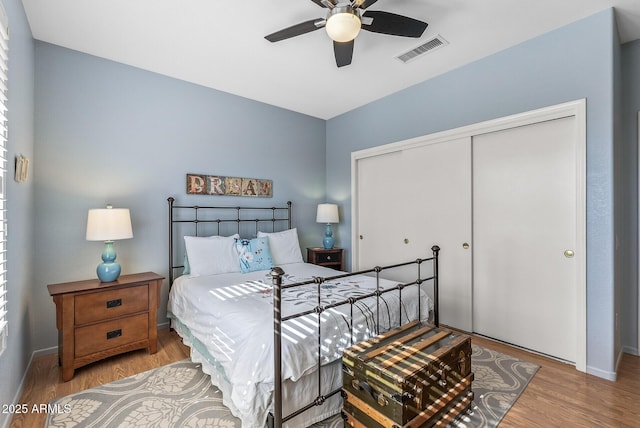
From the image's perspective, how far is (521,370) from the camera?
2.50 m

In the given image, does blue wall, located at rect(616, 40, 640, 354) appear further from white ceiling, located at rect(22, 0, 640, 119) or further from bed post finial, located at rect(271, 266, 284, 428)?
bed post finial, located at rect(271, 266, 284, 428)

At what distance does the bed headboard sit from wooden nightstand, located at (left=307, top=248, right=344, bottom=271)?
529 mm

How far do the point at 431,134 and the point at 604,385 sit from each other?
266 cm

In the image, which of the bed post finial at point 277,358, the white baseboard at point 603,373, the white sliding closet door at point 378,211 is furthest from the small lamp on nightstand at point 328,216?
the white baseboard at point 603,373

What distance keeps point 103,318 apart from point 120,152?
1630 mm

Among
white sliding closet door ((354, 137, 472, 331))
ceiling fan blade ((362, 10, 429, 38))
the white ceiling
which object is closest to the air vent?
the white ceiling

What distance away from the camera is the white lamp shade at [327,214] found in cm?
445

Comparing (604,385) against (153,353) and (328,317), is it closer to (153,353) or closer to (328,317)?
(328,317)

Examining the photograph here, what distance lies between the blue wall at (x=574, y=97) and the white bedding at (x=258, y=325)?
1.32 m

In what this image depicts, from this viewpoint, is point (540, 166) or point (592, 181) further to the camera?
point (540, 166)

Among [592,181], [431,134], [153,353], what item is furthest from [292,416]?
[431,134]

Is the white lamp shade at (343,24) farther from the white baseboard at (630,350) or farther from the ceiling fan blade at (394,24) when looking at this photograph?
the white baseboard at (630,350)

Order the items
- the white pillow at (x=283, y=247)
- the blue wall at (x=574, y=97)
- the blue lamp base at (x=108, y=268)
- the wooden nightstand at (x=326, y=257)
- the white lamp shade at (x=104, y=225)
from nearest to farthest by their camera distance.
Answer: the blue wall at (x=574, y=97) < the white lamp shade at (x=104, y=225) < the blue lamp base at (x=108, y=268) < the white pillow at (x=283, y=247) < the wooden nightstand at (x=326, y=257)

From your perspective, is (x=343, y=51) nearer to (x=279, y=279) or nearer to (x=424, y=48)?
(x=424, y=48)
